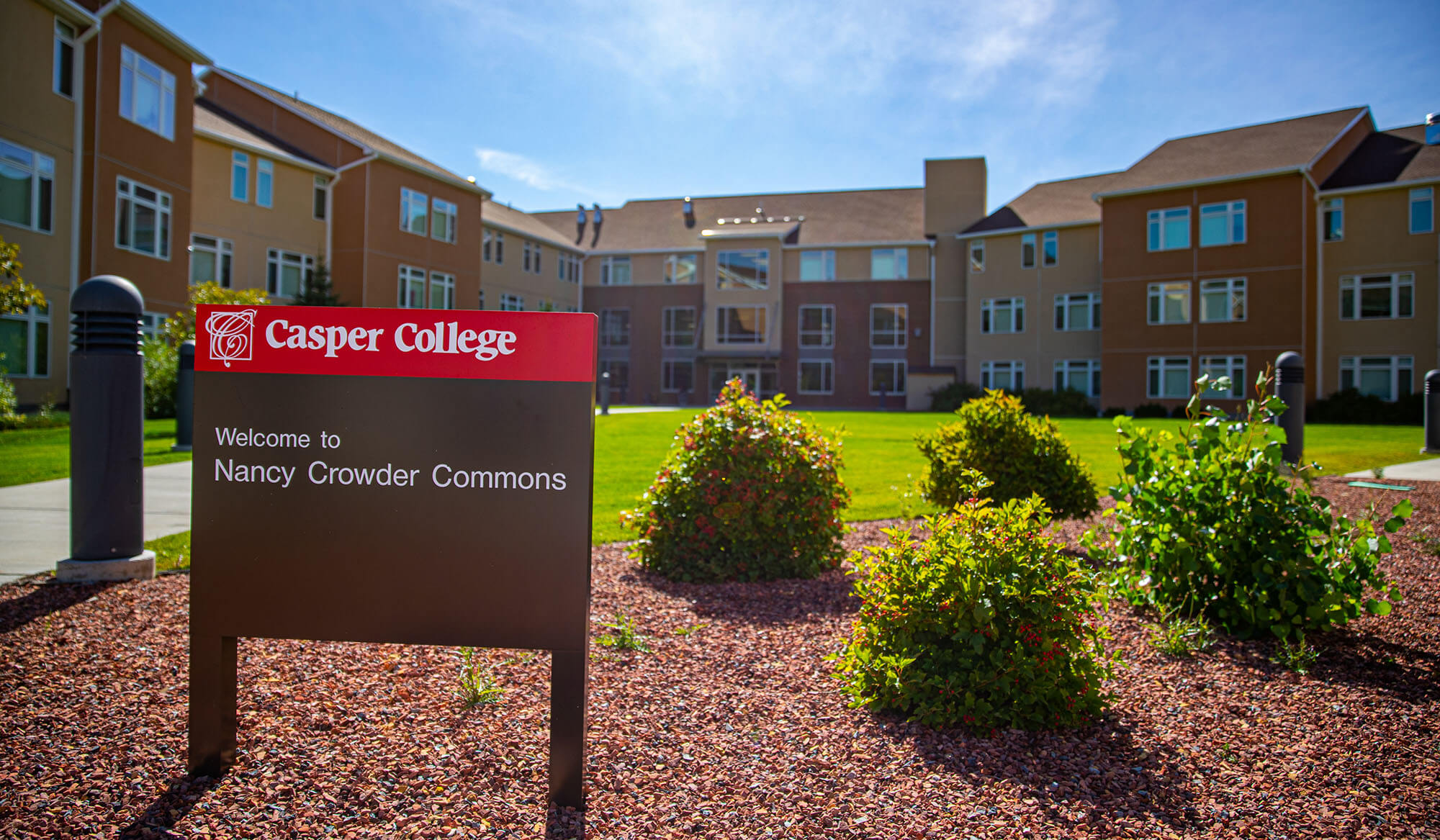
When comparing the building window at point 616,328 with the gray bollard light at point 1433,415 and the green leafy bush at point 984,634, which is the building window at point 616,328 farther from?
the green leafy bush at point 984,634

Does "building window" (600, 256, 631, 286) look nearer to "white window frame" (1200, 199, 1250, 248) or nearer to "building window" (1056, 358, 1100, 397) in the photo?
"building window" (1056, 358, 1100, 397)

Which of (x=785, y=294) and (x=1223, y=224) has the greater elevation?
(x=1223, y=224)

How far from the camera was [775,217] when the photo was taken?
1788 inches

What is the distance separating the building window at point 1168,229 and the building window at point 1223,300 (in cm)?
174

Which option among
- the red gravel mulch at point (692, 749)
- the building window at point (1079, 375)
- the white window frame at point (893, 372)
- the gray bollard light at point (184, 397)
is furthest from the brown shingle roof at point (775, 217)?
the red gravel mulch at point (692, 749)

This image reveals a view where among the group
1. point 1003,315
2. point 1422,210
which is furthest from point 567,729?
point 1003,315

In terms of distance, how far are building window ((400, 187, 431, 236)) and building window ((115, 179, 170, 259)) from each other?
9.94 metres

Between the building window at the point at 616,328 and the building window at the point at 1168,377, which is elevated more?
the building window at the point at 616,328

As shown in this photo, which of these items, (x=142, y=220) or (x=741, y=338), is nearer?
(x=142, y=220)

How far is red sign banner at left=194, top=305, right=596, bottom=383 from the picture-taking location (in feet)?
8.73

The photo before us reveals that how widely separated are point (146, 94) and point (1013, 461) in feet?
69.0

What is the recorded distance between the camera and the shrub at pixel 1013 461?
22.6 ft

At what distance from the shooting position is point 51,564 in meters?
5.51

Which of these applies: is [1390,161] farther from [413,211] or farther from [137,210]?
[137,210]
